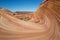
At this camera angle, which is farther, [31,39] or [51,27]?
[51,27]

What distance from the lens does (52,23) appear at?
4.40 feet

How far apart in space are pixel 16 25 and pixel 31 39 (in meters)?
0.28

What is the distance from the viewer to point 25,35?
1091 millimetres

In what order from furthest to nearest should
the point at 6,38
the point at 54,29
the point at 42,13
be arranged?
1. the point at 42,13
2. the point at 54,29
3. the point at 6,38

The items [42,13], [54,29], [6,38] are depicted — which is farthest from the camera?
[42,13]

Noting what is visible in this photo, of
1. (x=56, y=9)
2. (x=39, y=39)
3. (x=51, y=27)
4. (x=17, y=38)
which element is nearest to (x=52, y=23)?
(x=51, y=27)

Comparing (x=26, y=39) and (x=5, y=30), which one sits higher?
(x=5, y=30)

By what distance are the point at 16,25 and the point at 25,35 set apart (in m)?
0.21

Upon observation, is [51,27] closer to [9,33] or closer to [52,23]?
[52,23]

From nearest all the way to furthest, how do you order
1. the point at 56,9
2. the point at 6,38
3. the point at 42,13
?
1. the point at 6,38
2. the point at 56,9
3. the point at 42,13

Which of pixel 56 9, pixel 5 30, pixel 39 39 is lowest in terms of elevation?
pixel 39 39

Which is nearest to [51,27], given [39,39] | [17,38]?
[39,39]

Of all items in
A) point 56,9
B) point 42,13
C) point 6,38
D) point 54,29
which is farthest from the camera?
point 42,13

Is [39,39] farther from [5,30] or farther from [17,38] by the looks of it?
[5,30]
